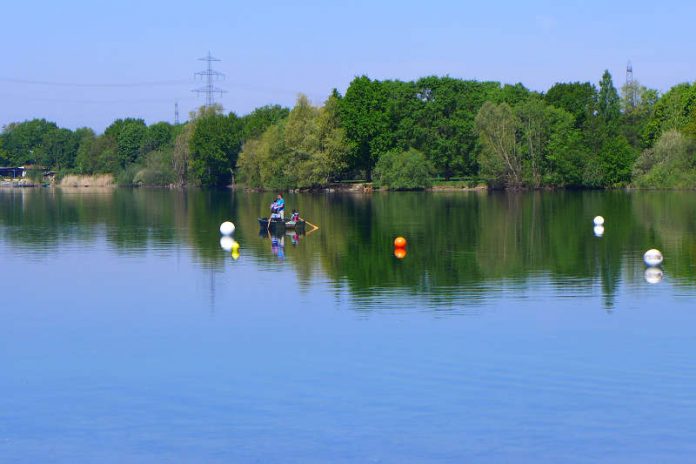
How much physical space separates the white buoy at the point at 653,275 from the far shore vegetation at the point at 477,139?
91094mm

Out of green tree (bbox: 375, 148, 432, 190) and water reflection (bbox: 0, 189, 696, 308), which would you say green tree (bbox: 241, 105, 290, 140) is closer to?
green tree (bbox: 375, 148, 432, 190)

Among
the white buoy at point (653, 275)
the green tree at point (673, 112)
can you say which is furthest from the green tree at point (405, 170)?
the white buoy at point (653, 275)

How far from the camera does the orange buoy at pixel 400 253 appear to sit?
144ft

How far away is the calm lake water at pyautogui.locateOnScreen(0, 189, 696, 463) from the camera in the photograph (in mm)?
16156

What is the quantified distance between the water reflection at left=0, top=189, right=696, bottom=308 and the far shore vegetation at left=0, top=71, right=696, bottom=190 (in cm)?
4325

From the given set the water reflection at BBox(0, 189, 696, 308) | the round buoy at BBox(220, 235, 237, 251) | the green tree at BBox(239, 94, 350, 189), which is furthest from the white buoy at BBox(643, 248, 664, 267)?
the green tree at BBox(239, 94, 350, 189)

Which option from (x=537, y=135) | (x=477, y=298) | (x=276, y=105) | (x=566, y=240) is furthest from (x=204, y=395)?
(x=276, y=105)

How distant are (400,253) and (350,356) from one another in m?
23.1

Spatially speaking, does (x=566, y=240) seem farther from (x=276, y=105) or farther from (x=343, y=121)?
(x=276, y=105)

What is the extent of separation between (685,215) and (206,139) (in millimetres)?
118764

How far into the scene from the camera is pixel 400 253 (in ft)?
148

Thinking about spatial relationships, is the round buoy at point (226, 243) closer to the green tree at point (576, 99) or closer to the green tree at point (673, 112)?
the green tree at point (673, 112)

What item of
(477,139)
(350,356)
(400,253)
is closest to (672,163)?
(477,139)

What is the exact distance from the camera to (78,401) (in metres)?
18.8
